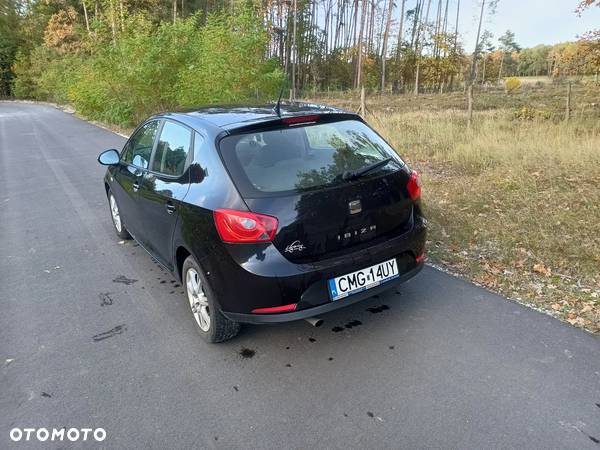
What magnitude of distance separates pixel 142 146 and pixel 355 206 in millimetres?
2515

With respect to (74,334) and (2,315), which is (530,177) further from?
(2,315)

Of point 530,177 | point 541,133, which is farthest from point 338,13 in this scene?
point 530,177

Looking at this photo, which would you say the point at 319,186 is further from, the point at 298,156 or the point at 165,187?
the point at 165,187

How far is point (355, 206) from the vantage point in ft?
9.93

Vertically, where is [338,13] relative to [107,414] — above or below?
above

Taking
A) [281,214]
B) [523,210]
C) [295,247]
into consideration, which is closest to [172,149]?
[281,214]

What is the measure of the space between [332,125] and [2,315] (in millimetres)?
3249

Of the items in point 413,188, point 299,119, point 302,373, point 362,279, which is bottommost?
point 302,373

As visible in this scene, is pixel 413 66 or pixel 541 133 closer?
pixel 541 133

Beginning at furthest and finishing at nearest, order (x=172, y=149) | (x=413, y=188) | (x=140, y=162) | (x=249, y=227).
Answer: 1. (x=140, y=162)
2. (x=172, y=149)
3. (x=413, y=188)
4. (x=249, y=227)

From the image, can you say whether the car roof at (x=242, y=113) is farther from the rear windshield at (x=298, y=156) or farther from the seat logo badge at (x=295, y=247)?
the seat logo badge at (x=295, y=247)

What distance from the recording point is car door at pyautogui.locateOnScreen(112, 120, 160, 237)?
4305mm

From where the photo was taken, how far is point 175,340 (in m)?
3.44

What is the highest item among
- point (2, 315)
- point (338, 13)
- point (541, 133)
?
point (338, 13)
